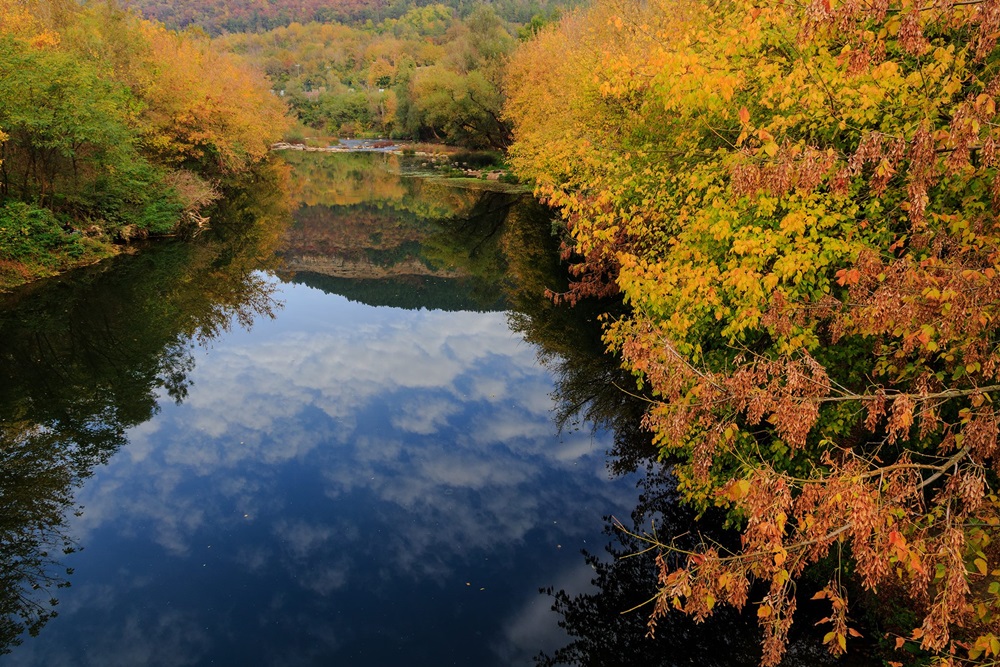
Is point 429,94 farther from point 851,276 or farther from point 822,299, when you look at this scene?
point 851,276

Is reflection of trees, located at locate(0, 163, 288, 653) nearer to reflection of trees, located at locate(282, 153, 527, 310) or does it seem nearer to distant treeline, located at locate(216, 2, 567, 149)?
reflection of trees, located at locate(282, 153, 527, 310)

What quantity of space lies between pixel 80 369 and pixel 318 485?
32.2 feet

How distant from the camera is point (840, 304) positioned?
8750 millimetres

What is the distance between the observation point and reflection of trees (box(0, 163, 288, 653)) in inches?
458

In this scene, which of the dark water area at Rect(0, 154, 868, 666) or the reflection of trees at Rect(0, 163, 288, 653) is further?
the reflection of trees at Rect(0, 163, 288, 653)

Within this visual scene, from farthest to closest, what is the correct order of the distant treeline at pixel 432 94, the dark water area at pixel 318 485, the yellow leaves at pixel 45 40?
1. the distant treeline at pixel 432 94
2. the yellow leaves at pixel 45 40
3. the dark water area at pixel 318 485

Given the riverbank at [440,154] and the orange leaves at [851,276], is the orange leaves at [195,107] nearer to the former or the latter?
the riverbank at [440,154]

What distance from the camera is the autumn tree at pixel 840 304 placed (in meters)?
6.27

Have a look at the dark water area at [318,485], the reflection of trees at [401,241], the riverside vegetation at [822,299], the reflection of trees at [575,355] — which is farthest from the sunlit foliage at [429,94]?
the riverside vegetation at [822,299]

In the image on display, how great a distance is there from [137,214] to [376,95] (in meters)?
117

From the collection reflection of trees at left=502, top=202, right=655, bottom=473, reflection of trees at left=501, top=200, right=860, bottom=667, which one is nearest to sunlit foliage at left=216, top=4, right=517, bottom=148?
reflection of trees at left=502, top=202, right=655, bottom=473

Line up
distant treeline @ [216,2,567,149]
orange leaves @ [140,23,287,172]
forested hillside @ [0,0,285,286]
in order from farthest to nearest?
distant treeline @ [216,2,567,149]
orange leaves @ [140,23,287,172]
forested hillside @ [0,0,285,286]

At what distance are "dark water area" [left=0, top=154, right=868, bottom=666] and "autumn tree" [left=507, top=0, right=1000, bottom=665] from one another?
2312mm

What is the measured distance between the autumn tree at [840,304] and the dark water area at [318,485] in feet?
7.59
